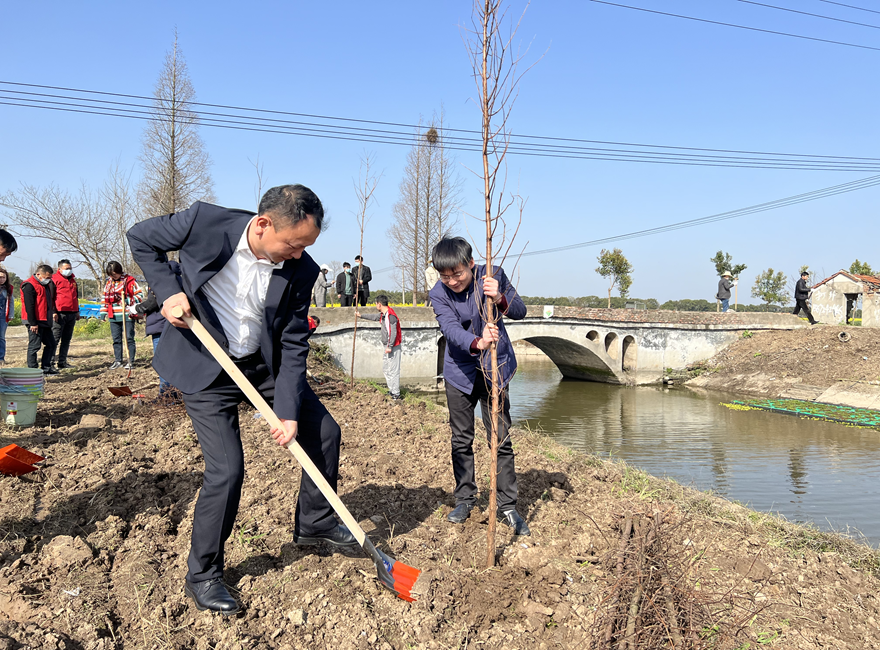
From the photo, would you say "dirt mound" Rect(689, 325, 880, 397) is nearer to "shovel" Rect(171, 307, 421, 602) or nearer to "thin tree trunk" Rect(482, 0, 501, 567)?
"thin tree trunk" Rect(482, 0, 501, 567)

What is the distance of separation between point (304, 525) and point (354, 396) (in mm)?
6333

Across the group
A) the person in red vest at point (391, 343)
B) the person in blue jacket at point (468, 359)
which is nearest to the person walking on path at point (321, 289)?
the person in red vest at point (391, 343)

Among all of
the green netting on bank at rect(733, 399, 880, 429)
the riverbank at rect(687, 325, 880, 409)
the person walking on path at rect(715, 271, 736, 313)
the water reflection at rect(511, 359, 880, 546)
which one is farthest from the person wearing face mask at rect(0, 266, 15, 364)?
the person walking on path at rect(715, 271, 736, 313)

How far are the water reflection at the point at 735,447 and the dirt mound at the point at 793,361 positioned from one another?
196 cm

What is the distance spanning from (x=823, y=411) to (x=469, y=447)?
1533 centimetres

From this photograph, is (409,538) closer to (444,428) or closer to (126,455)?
(126,455)

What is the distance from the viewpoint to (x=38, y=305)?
9.04 meters

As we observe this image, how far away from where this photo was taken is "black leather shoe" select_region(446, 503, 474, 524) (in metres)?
3.79

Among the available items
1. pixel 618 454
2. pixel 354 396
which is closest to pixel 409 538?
pixel 354 396

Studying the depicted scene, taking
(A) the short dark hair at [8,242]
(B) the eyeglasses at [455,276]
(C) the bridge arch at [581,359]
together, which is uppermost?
(A) the short dark hair at [8,242]

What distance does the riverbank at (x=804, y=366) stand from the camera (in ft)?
56.6

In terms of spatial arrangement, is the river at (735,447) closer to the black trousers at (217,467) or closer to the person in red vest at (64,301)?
the black trousers at (217,467)

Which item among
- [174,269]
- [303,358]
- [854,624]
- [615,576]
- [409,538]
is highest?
[174,269]

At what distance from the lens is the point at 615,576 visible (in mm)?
2408
